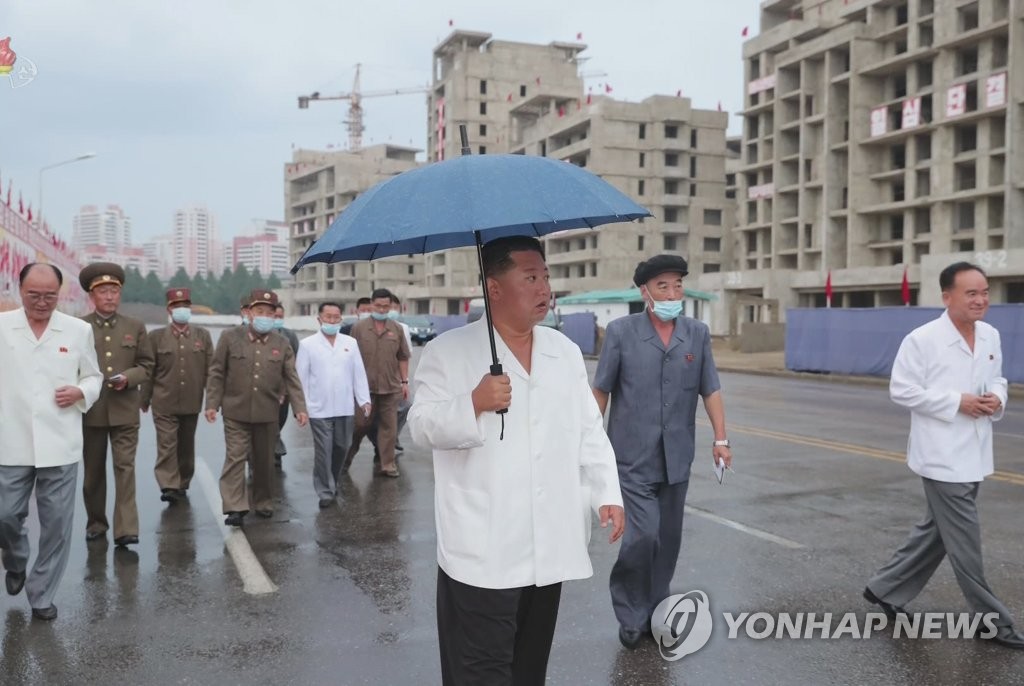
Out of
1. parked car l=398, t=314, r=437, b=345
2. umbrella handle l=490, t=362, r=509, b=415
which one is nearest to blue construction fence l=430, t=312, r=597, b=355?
parked car l=398, t=314, r=437, b=345

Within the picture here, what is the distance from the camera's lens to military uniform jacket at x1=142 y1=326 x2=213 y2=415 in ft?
28.6

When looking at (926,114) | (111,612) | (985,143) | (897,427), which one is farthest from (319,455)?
(926,114)

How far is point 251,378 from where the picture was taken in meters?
7.71

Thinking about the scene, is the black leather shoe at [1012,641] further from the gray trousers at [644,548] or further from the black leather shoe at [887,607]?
the gray trousers at [644,548]

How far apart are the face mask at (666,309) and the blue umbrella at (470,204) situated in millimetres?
1723

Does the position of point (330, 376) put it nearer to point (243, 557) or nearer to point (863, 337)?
point (243, 557)

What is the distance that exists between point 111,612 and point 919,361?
460 centimetres

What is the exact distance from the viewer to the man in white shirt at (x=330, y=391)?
8430 millimetres

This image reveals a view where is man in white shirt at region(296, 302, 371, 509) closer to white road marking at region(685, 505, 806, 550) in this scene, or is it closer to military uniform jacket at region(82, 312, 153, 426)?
military uniform jacket at region(82, 312, 153, 426)

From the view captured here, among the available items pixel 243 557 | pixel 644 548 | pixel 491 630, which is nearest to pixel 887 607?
pixel 644 548

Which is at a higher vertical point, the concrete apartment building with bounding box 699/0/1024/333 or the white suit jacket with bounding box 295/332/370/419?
the concrete apartment building with bounding box 699/0/1024/333

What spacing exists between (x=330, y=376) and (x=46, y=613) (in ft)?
12.5

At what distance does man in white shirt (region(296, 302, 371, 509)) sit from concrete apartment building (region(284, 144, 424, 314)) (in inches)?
3640

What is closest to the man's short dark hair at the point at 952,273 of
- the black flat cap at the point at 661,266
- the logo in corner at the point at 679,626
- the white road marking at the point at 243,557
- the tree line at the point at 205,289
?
the black flat cap at the point at 661,266
